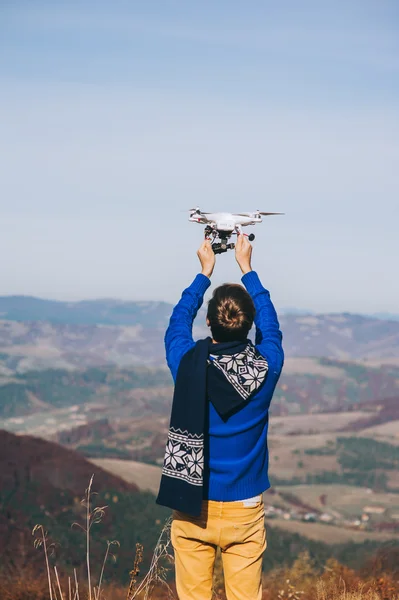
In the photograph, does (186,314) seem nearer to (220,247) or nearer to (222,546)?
(220,247)

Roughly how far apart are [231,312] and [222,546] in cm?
155

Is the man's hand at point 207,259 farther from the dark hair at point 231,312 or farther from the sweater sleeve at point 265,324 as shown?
the dark hair at point 231,312

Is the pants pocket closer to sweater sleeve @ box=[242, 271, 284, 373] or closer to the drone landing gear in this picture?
sweater sleeve @ box=[242, 271, 284, 373]

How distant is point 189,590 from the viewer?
16.8ft

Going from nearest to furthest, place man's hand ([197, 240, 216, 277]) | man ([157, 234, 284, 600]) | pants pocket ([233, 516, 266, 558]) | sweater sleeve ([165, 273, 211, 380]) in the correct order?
man ([157, 234, 284, 600]) → pants pocket ([233, 516, 266, 558]) → sweater sleeve ([165, 273, 211, 380]) → man's hand ([197, 240, 216, 277])

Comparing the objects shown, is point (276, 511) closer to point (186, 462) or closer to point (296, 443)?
point (296, 443)

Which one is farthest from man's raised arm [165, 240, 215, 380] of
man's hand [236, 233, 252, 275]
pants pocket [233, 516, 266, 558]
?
pants pocket [233, 516, 266, 558]

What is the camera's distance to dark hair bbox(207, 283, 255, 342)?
5.01m

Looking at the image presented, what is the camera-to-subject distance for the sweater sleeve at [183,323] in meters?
5.21

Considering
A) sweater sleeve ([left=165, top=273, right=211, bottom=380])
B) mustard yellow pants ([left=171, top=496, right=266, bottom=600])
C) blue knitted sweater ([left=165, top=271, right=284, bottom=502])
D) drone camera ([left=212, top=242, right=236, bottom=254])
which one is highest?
drone camera ([left=212, top=242, right=236, bottom=254])

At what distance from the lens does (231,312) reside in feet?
16.5

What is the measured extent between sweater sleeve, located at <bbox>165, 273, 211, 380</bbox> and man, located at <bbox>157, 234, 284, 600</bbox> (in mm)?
15

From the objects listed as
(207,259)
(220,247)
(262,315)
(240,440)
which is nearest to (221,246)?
(220,247)

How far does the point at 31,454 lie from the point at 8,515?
19.0 metres
